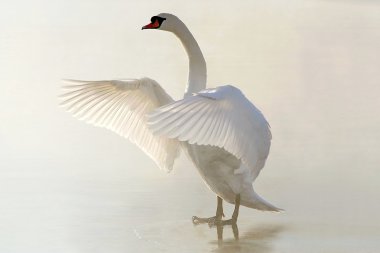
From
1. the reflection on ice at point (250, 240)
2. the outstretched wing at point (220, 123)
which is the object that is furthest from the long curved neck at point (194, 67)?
the reflection on ice at point (250, 240)

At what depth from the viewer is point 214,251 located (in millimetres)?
5836

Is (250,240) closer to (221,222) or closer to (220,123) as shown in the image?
(221,222)

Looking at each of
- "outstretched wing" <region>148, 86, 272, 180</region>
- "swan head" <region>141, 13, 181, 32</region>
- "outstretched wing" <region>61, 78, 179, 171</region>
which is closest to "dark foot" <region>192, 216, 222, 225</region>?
"outstretched wing" <region>148, 86, 272, 180</region>

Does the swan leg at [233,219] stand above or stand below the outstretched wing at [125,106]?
below

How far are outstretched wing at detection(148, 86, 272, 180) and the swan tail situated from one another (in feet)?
0.76

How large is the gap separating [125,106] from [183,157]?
4.32 ft

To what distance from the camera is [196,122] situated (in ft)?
19.6

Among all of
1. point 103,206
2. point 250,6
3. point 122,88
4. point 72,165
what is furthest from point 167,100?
point 250,6

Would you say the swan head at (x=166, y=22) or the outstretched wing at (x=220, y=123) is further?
the swan head at (x=166, y=22)

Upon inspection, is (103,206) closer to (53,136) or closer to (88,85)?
(88,85)

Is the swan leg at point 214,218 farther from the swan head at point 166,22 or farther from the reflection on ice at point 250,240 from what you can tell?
the swan head at point 166,22

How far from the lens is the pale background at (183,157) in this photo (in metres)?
6.36

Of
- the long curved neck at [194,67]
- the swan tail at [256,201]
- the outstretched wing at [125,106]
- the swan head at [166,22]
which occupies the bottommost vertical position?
the swan tail at [256,201]

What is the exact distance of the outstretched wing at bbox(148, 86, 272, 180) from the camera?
5859 mm
